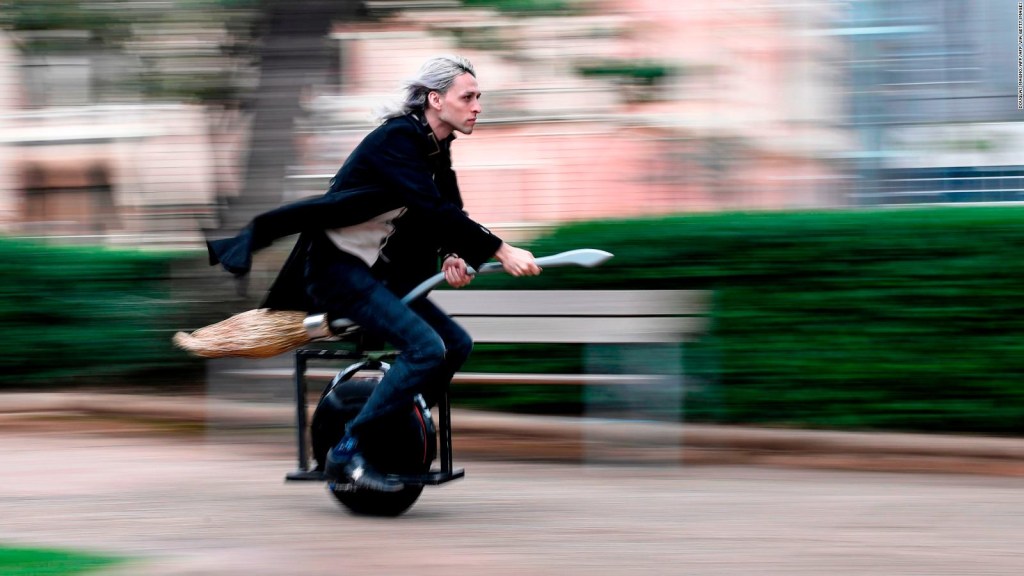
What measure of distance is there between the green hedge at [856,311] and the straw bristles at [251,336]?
2603mm

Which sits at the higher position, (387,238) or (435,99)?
(435,99)

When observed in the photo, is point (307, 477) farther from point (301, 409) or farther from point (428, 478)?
point (428, 478)

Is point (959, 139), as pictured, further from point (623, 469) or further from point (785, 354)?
point (623, 469)

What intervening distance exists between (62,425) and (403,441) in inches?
143

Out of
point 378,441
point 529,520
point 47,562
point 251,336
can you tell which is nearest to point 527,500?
point 529,520

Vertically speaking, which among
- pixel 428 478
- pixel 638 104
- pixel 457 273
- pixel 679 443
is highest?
pixel 638 104

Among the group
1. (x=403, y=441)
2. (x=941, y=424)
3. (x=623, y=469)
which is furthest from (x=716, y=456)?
(x=403, y=441)

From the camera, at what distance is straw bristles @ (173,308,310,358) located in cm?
538

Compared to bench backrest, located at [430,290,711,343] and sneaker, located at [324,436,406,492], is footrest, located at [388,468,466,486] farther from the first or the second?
bench backrest, located at [430,290,711,343]

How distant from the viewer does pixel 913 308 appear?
7.18 metres

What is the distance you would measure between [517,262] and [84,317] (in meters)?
4.31

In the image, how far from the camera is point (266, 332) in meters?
5.41

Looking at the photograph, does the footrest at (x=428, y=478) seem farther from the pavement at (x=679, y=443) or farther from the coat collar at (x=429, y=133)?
the pavement at (x=679, y=443)

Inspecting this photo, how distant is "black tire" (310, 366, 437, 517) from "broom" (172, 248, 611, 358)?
0.90 ft
